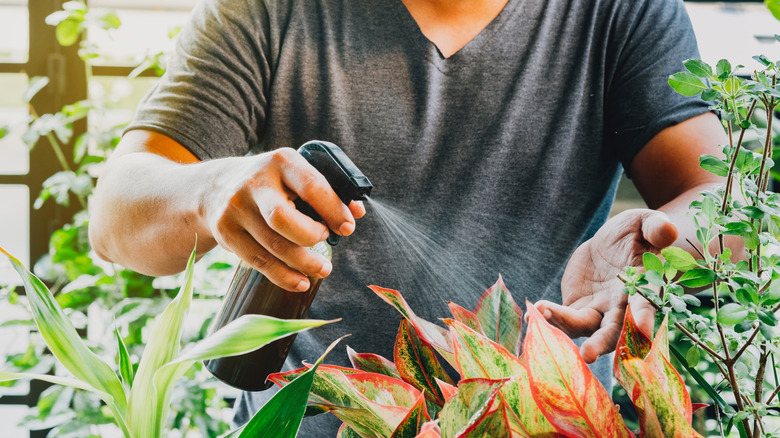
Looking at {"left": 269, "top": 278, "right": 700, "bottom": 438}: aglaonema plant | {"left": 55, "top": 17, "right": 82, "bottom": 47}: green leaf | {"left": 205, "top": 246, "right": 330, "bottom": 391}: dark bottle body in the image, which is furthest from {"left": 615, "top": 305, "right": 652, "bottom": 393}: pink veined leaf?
{"left": 55, "top": 17, "right": 82, "bottom": 47}: green leaf

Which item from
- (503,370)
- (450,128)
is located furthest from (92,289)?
(503,370)

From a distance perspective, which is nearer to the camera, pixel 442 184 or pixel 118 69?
pixel 442 184

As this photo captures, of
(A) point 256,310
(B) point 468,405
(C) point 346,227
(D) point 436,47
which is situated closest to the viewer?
(B) point 468,405

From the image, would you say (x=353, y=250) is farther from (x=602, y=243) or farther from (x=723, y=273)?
(x=723, y=273)

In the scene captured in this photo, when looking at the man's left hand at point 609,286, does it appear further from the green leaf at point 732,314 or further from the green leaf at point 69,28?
the green leaf at point 69,28

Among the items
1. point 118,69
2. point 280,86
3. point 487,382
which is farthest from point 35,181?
point 487,382

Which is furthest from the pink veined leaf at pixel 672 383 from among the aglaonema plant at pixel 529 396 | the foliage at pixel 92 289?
the foliage at pixel 92 289

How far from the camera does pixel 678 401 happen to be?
31 cm

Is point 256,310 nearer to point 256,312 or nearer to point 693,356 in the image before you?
point 256,312

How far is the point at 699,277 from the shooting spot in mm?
372

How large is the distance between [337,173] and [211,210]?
A: 16 centimetres

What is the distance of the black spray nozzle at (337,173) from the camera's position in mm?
524

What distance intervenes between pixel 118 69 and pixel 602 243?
5.58 ft

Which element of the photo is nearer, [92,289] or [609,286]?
[609,286]
